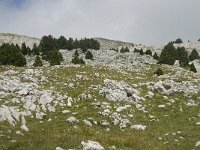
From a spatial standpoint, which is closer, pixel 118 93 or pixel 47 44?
pixel 118 93

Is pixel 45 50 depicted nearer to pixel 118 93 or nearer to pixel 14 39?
pixel 118 93

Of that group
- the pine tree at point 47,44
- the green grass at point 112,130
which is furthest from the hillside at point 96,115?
the pine tree at point 47,44

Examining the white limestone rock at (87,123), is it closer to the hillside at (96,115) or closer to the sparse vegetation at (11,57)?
the hillside at (96,115)

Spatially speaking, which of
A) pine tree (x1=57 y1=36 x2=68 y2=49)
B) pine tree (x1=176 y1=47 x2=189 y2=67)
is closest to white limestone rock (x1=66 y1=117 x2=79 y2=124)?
pine tree (x1=176 y1=47 x2=189 y2=67)

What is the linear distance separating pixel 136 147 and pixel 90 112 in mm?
8725

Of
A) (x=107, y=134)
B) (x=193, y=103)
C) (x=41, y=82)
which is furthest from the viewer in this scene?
(x=41, y=82)

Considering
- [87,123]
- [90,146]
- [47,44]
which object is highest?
[47,44]

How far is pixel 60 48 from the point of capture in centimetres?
12162

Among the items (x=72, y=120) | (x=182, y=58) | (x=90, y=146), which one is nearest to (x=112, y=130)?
(x=72, y=120)

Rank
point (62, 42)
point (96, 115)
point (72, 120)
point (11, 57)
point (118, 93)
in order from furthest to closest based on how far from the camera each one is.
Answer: point (62, 42) → point (11, 57) → point (118, 93) → point (96, 115) → point (72, 120)

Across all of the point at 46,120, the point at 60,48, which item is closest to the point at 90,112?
the point at 46,120

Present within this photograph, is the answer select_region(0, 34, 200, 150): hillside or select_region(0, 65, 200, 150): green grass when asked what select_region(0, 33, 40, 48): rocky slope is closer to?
select_region(0, 34, 200, 150): hillside

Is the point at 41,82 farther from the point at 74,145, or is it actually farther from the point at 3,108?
the point at 74,145

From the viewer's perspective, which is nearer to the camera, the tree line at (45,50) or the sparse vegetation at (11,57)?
the sparse vegetation at (11,57)
